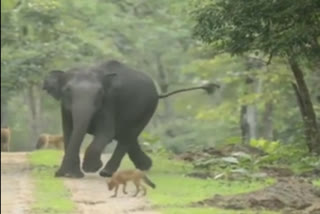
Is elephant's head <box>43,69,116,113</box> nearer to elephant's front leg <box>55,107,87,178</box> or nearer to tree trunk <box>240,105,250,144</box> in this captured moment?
elephant's front leg <box>55,107,87,178</box>

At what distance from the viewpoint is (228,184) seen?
16.9 m

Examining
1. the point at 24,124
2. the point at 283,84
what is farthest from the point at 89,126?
the point at 24,124

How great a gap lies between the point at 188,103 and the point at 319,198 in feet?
122

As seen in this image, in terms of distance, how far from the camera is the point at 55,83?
64.2ft

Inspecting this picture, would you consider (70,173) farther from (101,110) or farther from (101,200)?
(101,200)

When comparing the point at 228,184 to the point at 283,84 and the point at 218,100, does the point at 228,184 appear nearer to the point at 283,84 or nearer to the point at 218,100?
the point at 283,84

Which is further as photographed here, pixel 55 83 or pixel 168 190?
pixel 55 83

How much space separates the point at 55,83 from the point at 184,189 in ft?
15.4

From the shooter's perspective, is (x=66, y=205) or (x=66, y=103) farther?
(x=66, y=103)

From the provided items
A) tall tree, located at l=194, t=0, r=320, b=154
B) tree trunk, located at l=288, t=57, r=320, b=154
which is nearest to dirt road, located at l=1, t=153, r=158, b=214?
tall tree, located at l=194, t=0, r=320, b=154

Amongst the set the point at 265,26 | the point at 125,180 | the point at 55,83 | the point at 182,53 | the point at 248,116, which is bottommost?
the point at 125,180

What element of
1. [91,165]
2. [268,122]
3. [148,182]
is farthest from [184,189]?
[268,122]

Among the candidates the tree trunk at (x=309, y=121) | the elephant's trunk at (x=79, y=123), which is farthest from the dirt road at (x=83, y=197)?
the tree trunk at (x=309, y=121)

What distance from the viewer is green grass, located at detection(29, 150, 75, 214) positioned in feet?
44.2
